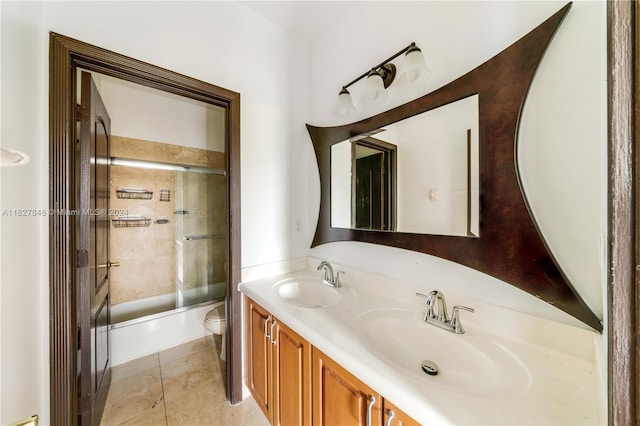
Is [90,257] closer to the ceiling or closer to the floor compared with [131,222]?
closer to the floor

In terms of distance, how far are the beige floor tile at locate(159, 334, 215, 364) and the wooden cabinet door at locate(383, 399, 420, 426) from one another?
6.57 feet

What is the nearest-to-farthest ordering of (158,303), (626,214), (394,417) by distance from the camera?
(626,214)
(394,417)
(158,303)

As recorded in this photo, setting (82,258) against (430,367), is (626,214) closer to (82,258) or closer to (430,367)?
(430,367)

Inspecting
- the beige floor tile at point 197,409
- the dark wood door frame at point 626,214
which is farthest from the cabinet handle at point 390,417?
the beige floor tile at point 197,409

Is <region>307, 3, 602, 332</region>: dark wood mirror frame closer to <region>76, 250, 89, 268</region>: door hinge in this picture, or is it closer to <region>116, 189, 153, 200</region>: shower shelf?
<region>76, 250, 89, 268</region>: door hinge

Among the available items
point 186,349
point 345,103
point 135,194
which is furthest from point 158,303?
point 345,103

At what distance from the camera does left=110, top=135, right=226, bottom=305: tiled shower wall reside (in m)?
2.00

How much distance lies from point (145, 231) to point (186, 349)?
120cm

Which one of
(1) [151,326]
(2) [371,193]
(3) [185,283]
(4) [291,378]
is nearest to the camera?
A: (4) [291,378]

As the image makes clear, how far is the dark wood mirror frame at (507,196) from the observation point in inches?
28.2

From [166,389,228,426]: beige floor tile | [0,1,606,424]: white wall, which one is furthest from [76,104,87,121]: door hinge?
[166,389,228,426]: beige floor tile

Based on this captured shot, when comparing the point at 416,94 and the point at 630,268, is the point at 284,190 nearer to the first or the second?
the point at 416,94

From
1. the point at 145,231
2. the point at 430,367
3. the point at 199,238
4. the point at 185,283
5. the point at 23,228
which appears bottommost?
the point at 185,283

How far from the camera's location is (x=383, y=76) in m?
1.20
